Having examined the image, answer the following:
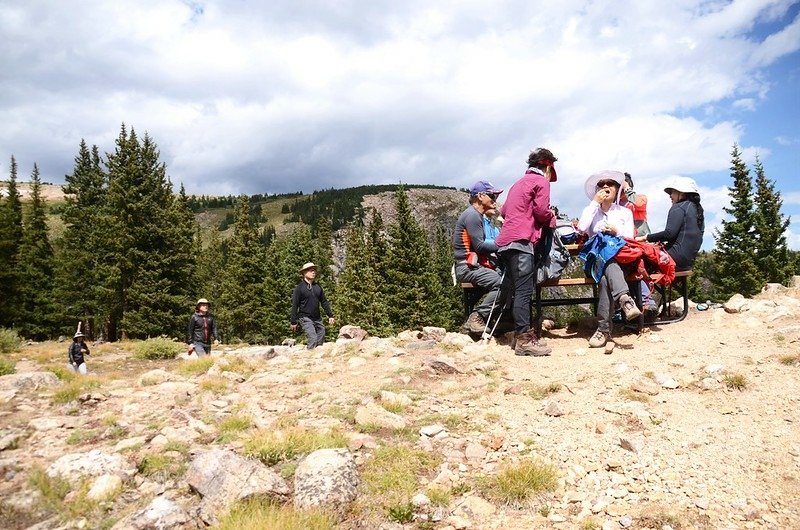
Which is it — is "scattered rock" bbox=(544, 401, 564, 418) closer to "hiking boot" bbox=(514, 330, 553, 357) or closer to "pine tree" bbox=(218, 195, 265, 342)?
"hiking boot" bbox=(514, 330, 553, 357)

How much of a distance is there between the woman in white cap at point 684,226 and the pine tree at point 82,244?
115 feet

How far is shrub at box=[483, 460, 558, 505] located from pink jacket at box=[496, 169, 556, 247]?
12.0 ft

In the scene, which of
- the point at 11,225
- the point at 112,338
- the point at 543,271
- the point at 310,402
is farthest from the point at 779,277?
the point at 11,225

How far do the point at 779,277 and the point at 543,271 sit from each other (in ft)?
101

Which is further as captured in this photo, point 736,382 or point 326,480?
point 736,382

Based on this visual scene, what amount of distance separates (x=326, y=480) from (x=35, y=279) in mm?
46006

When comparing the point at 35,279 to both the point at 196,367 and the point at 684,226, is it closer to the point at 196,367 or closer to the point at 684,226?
the point at 196,367

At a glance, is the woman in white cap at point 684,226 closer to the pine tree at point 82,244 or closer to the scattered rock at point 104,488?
the scattered rock at point 104,488

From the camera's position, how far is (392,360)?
7027 mm

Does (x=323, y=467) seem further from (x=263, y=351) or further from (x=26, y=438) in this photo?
(x=263, y=351)

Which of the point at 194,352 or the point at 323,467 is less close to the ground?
the point at 323,467

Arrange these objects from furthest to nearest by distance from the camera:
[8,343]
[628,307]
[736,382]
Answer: [8,343]
[628,307]
[736,382]

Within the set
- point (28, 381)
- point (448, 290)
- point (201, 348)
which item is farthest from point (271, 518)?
point (448, 290)

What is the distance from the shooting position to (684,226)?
7.52m
